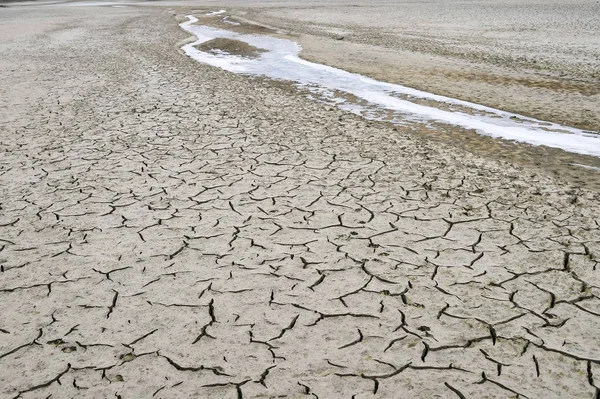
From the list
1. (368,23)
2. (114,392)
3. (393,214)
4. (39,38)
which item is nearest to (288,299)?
(114,392)

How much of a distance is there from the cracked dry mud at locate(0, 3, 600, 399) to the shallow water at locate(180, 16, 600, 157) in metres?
1.14

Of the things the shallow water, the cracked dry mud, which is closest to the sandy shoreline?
the shallow water

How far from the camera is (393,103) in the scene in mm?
7812

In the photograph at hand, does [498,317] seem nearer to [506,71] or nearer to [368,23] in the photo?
[506,71]

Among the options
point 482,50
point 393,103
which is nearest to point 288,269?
point 393,103

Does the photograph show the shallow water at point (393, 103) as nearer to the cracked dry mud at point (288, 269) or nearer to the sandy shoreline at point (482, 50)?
the sandy shoreline at point (482, 50)

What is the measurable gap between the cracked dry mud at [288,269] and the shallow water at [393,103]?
114 centimetres

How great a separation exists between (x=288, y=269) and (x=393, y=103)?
16.9ft

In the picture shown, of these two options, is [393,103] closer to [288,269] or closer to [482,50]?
[288,269]

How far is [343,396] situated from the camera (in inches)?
86.2

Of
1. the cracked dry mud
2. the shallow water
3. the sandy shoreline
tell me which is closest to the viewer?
the cracked dry mud

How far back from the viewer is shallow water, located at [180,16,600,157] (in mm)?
6094

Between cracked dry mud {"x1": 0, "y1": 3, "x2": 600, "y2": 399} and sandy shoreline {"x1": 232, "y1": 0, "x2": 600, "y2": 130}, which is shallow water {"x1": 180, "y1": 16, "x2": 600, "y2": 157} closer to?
sandy shoreline {"x1": 232, "y1": 0, "x2": 600, "y2": 130}

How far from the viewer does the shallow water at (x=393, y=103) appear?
20.0 ft
